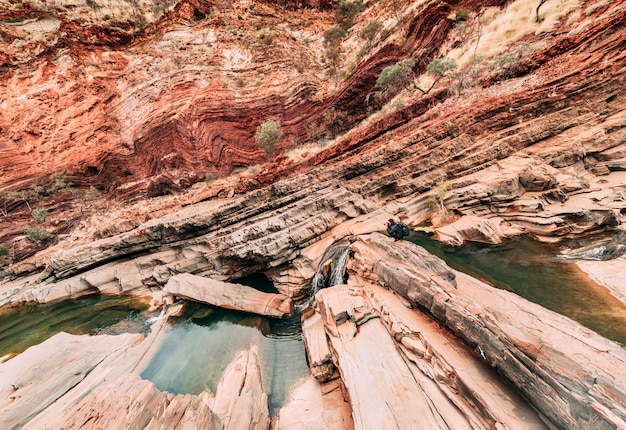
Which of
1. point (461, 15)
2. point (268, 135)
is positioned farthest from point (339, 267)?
point (461, 15)

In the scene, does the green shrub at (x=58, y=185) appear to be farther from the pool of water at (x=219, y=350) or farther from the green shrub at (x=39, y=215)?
the pool of water at (x=219, y=350)

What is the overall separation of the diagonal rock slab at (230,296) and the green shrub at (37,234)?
752 inches

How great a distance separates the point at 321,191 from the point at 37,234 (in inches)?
1021

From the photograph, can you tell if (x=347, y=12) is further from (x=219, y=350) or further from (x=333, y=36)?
(x=219, y=350)

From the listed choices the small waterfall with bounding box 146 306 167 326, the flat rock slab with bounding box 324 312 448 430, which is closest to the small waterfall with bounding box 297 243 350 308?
the flat rock slab with bounding box 324 312 448 430

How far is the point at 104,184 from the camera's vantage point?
1012 inches

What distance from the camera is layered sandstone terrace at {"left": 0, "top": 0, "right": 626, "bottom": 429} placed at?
4566mm

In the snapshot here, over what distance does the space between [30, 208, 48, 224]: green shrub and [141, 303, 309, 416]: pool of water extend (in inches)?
898

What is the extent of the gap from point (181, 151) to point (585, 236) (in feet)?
98.2

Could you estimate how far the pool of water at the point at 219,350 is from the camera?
7.11 m

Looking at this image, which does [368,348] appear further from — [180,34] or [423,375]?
[180,34]

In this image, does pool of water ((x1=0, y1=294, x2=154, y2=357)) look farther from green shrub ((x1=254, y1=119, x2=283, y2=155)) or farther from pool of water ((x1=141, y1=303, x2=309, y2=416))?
green shrub ((x1=254, y1=119, x2=283, y2=155))

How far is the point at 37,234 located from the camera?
2039 centimetres

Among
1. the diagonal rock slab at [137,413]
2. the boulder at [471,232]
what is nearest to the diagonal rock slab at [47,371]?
the diagonal rock slab at [137,413]
